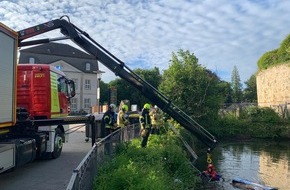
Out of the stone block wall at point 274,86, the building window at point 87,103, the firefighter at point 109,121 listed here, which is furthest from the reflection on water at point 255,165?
the building window at point 87,103

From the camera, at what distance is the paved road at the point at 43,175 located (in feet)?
27.2

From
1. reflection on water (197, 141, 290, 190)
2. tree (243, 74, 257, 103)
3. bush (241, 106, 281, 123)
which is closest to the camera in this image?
reflection on water (197, 141, 290, 190)

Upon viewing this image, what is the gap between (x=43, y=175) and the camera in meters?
9.54

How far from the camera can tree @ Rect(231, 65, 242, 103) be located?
94750 mm

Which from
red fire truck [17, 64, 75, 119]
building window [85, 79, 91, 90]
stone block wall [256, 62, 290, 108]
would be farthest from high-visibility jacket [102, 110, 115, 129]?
building window [85, 79, 91, 90]

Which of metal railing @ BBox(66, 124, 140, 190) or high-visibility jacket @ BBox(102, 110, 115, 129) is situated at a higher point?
high-visibility jacket @ BBox(102, 110, 115, 129)

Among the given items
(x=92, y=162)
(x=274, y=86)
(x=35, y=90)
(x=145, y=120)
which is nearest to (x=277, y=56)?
(x=274, y=86)

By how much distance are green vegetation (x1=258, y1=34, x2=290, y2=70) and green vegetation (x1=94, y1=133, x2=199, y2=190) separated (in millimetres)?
26625

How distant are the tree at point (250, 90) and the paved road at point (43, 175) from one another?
273 ft

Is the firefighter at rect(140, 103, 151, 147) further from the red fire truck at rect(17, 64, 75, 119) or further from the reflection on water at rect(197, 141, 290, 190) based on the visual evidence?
the red fire truck at rect(17, 64, 75, 119)

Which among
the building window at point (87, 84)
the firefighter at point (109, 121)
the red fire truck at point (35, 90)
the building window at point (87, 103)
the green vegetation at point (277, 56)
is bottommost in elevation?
the firefighter at point (109, 121)

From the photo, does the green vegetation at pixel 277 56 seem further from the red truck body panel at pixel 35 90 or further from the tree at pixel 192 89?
the red truck body panel at pixel 35 90

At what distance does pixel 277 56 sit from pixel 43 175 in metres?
38.5

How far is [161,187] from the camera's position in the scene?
784cm
